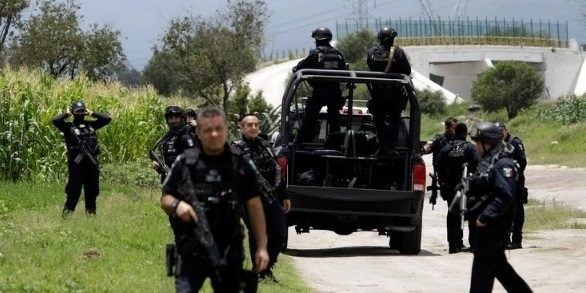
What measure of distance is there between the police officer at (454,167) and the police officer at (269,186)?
14.0 feet

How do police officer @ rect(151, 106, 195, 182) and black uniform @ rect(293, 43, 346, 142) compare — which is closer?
police officer @ rect(151, 106, 195, 182)

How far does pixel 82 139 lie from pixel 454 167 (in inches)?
201

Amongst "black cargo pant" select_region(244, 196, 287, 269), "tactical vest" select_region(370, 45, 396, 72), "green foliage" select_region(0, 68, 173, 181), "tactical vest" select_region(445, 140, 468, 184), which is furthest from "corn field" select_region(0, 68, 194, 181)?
"black cargo pant" select_region(244, 196, 287, 269)

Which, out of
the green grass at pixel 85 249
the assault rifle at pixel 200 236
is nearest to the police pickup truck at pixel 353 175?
the green grass at pixel 85 249

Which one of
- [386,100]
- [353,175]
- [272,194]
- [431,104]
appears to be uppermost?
[431,104]

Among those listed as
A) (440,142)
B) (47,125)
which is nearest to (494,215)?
(440,142)

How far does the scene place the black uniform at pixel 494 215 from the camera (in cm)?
1109

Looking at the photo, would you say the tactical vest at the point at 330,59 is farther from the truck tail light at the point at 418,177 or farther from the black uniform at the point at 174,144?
the black uniform at the point at 174,144

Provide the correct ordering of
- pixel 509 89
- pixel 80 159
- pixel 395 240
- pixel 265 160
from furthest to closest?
1. pixel 509 89
2. pixel 395 240
3. pixel 80 159
4. pixel 265 160

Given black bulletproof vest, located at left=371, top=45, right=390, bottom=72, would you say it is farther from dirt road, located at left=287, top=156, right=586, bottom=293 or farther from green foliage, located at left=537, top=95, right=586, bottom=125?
green foliage, located at left=537, top=95, right=586, bottom=125

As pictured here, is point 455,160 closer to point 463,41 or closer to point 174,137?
point 174,137

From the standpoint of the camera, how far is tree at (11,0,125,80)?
154ft

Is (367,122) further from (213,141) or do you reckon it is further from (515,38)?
(515,38)

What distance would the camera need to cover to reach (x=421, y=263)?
56.3 ft
